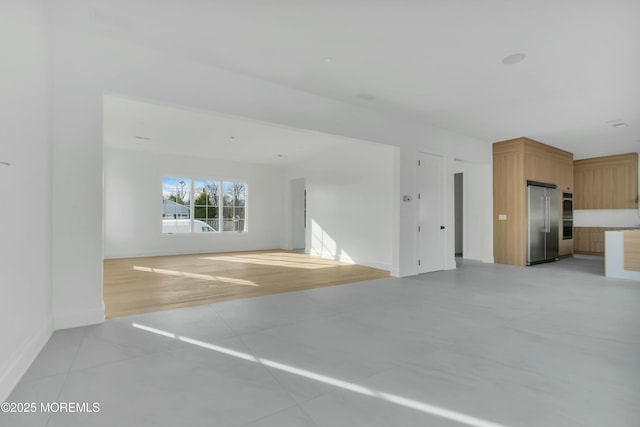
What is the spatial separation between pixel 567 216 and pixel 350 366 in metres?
8.86

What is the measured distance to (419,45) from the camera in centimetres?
308

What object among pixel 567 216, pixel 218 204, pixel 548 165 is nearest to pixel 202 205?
pixel 218 204

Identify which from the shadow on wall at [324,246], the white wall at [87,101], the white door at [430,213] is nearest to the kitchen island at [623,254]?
the white door at [430,213]

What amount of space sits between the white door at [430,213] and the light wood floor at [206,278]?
0.87 metres

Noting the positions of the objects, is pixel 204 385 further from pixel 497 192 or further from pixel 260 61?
pixel 497 192

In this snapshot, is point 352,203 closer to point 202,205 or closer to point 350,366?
point 202,205

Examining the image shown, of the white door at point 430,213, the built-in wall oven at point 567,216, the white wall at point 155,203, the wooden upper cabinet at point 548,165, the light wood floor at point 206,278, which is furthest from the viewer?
the built-in wall oven at point 567,216

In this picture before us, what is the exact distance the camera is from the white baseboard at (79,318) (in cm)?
280

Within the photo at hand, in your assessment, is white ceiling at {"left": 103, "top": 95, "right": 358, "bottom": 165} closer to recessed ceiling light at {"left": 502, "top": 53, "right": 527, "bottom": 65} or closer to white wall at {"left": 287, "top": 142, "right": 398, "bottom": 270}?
white wall at {"left": 287, "top": 142, "right": 398, "bottom": 270}

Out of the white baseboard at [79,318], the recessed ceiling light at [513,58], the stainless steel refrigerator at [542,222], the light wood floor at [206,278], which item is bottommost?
the light wood floor at [206,278]

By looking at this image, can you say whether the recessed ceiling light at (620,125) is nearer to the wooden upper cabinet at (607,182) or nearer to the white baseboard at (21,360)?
the wooden upper cabinet at (607,182)

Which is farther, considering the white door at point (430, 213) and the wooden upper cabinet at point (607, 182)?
the wooden upper cabinet at point (607, 182)

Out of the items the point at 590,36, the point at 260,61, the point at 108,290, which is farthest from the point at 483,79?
the point at 108,290

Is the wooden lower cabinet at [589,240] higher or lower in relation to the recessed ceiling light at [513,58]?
lower
